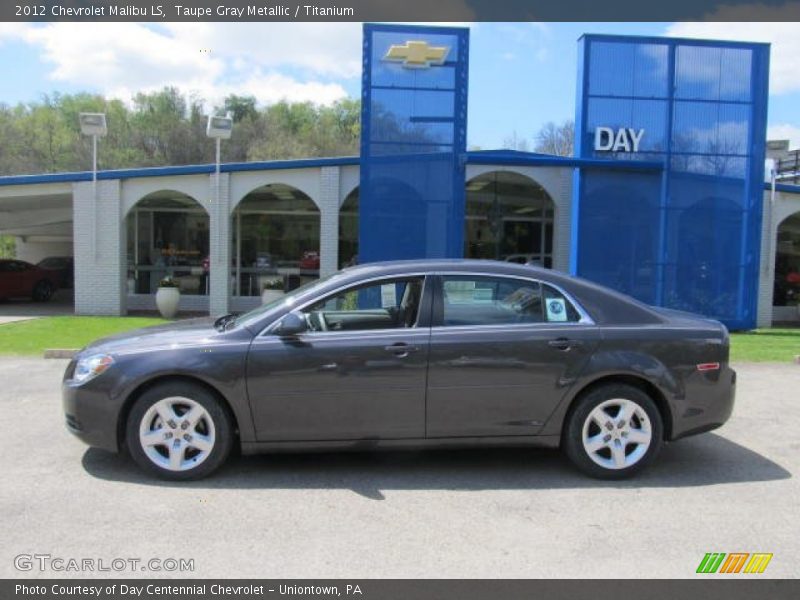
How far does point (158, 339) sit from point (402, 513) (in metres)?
2.14

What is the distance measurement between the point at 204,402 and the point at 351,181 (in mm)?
12542

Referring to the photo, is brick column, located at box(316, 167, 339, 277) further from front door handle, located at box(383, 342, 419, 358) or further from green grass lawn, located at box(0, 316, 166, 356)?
front door handle, located at box(383, 342, 419, 358)

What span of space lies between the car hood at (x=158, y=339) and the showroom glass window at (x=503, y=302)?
5.62ft

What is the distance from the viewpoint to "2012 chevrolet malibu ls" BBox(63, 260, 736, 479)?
4840 mm

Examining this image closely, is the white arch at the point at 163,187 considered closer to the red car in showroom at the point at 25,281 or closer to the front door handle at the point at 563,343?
the red car in showroom at the point at 25,281

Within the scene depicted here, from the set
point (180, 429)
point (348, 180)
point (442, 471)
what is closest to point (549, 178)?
point (348, 180)

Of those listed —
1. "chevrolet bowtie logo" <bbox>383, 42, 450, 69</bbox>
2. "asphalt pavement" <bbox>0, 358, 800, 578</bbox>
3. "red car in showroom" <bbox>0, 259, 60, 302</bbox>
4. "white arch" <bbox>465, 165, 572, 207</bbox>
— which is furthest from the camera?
"red car in showroom" <bbox>0, 259, 60, 302</bbox>

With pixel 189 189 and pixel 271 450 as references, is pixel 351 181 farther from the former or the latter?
pixel 271 450

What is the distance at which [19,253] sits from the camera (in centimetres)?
3127

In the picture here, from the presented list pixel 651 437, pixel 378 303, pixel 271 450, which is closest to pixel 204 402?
pixel 271 450

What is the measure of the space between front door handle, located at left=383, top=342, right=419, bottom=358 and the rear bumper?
77.2 inches

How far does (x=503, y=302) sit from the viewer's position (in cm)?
520

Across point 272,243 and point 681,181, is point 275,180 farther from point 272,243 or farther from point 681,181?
point 681,181

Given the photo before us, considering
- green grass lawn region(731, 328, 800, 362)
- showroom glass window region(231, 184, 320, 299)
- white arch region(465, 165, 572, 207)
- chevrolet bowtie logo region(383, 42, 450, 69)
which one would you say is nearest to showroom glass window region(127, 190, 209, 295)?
showroom glass window region(231, 184, 320, 299)
